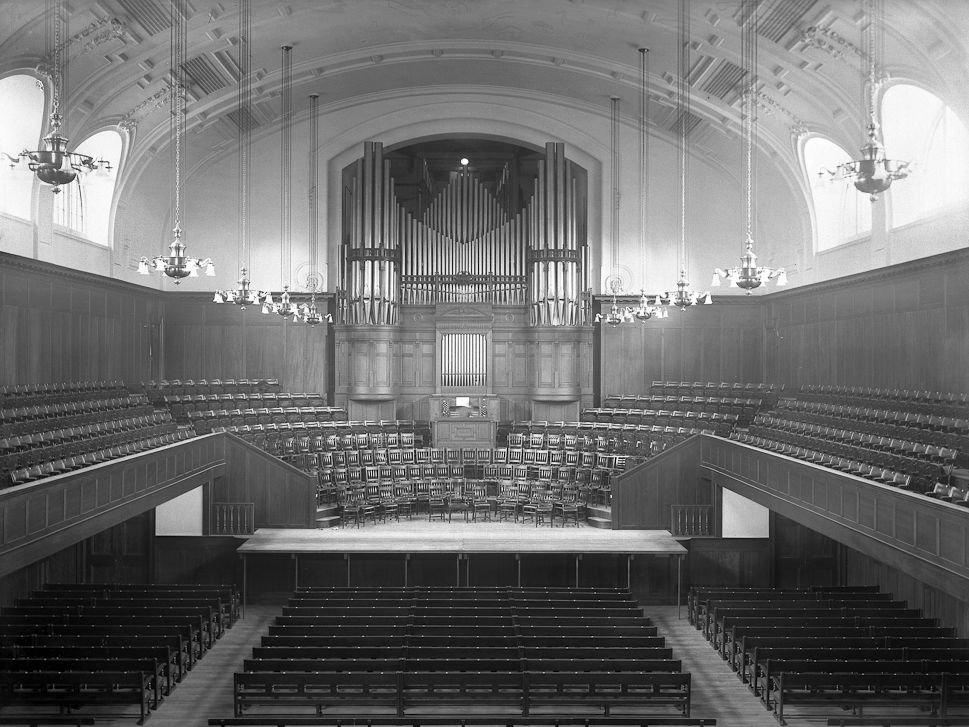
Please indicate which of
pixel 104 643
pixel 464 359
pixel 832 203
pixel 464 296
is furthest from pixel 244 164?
pixel 104 643

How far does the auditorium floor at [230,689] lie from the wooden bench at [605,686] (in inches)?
41.2

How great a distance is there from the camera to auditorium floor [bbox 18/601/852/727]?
10.1 m

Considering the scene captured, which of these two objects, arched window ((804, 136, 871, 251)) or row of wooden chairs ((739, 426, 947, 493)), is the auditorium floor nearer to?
row of wooden chairs ((739, 426, 947, 493))

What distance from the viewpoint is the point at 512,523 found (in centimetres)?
1748

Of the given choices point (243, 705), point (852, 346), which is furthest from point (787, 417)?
point (243, 705)

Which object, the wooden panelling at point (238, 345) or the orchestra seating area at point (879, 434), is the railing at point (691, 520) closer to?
the orchestra seating area at point (879, 434)

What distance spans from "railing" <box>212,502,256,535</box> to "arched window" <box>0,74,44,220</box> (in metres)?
6.38

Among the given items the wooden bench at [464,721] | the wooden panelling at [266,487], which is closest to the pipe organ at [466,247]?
the wooden panelling at [266,487]

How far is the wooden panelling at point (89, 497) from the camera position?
9.74 m

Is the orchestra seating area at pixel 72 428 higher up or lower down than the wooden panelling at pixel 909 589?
higher up

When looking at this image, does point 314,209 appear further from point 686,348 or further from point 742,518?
point 742,518

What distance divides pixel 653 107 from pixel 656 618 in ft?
38.4

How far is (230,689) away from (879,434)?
10.1 metres

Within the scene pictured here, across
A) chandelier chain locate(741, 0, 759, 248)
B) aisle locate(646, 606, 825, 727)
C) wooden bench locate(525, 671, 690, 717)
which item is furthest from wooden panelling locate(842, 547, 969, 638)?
chandelier chain locate(741, 0, 759, 248)
